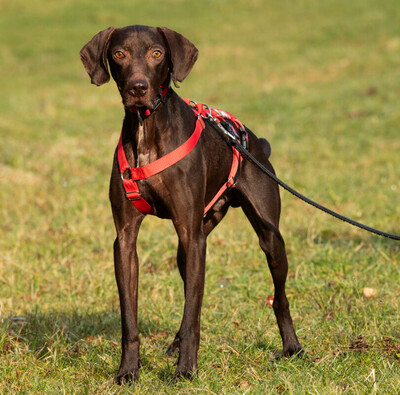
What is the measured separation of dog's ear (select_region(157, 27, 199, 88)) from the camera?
144 inches

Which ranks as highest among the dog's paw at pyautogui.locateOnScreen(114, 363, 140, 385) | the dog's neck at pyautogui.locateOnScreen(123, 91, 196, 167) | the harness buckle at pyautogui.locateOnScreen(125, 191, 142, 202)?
the dog's neck at pyautogui.locateOnScreen(123, 91, 196, 167)

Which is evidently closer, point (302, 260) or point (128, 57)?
point (128, 57)

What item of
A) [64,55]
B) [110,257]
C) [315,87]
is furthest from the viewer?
[64,55]

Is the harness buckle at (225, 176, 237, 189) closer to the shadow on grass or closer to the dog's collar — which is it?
the dog's collar

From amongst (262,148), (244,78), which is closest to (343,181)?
(262,148)

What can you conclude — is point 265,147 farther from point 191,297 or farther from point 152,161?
point 191,297

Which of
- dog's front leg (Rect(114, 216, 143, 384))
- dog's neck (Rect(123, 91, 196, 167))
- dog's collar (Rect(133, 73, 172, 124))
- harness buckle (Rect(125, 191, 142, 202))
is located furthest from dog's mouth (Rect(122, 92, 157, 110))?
dog's front leg (Rect(114, 216, 143, 384))

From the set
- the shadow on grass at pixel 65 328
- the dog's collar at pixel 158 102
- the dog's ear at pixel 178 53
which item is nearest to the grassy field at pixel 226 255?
the shadow on grass at pixel 65 328

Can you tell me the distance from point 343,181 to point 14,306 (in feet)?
16.9

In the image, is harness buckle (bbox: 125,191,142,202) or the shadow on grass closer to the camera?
harness buckle (bbox: 125,191,142,202)

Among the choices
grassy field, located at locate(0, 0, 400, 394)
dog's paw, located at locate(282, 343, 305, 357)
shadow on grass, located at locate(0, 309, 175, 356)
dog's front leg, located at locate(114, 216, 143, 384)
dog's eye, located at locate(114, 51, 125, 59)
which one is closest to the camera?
dog's eye, located at locate(114, 51, 125, 59)

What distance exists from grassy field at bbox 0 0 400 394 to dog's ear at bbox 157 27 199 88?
1.65 meters

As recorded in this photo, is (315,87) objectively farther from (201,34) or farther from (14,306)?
(14,306)

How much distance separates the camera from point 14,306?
17.3 feet
